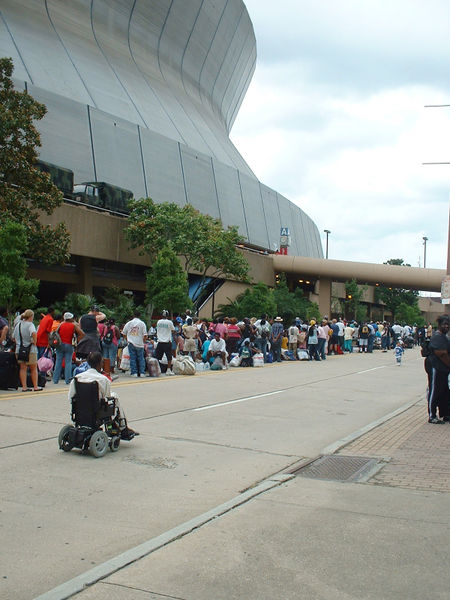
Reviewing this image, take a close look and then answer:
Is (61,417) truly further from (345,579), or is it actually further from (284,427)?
(345,579)

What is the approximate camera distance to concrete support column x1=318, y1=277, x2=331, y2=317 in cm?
5078

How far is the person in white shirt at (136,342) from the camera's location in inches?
667

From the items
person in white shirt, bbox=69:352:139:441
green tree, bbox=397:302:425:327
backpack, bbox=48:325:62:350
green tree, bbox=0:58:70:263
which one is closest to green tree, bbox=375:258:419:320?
green tree, bbox=397:302:425:327

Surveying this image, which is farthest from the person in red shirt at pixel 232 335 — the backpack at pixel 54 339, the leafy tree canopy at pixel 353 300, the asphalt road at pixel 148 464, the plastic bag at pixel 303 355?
the leafy tree canopy at pixel 353 300

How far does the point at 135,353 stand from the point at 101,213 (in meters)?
17.2

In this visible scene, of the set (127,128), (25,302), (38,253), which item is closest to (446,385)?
(25,302)

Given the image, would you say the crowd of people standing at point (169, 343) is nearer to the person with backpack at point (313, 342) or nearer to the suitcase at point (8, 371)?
the person with backpack at point (313, 342)

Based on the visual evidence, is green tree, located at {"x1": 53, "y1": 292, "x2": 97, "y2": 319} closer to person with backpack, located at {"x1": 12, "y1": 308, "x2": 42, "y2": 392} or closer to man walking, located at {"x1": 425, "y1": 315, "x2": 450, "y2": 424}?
person with backpack, located at {"x1": 12, "y1": 308, "x2": 42, "y2": 392}

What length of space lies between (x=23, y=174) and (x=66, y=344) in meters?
10.6

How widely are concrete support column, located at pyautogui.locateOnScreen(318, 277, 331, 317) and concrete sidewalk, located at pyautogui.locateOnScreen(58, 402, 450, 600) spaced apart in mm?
43875

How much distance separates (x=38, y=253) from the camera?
949 inches

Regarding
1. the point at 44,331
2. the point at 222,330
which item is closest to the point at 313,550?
the point at 44,331

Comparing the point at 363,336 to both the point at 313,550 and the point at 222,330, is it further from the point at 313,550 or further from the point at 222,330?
the point at 313,550

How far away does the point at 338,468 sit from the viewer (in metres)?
7.73
